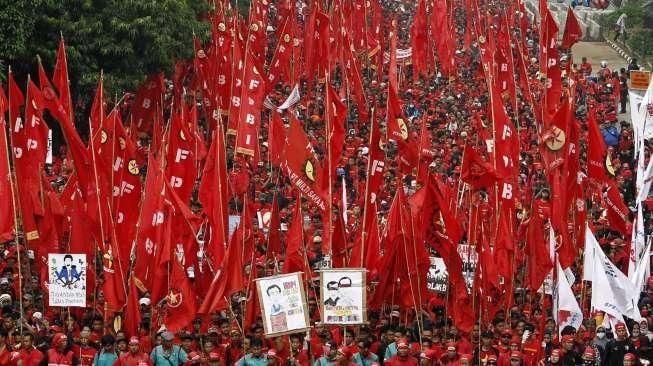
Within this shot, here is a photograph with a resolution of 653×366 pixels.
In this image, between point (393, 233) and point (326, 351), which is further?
point (393, 233)

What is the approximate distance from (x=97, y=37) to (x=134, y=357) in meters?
17.2

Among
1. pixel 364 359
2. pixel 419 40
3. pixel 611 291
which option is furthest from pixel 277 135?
pixel 419 40

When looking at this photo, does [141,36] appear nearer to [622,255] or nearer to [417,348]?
[622,255]

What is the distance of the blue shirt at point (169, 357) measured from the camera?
54.6 feet

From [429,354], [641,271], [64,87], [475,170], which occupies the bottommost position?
[429,354]

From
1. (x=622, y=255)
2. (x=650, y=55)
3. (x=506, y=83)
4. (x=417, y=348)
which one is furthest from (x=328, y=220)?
(x=650, y=55)

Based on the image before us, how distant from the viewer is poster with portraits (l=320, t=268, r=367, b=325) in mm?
16594

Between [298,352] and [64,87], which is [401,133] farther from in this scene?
[298,352]

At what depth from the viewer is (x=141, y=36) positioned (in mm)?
33281

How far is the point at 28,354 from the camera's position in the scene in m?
16.7

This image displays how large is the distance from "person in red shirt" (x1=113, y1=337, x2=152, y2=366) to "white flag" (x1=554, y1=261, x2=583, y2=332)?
5.01 m

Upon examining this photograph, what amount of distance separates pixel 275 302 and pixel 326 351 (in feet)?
3.18

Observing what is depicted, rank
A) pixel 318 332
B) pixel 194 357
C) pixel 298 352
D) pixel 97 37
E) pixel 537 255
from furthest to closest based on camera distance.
Result: pixel 97 37
pixel 537 255
pixel 318 332
pixel 298 352
pixel 194 357

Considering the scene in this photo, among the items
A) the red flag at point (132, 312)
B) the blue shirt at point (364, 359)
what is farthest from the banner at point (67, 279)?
the blue shirt at point (364, 359)
